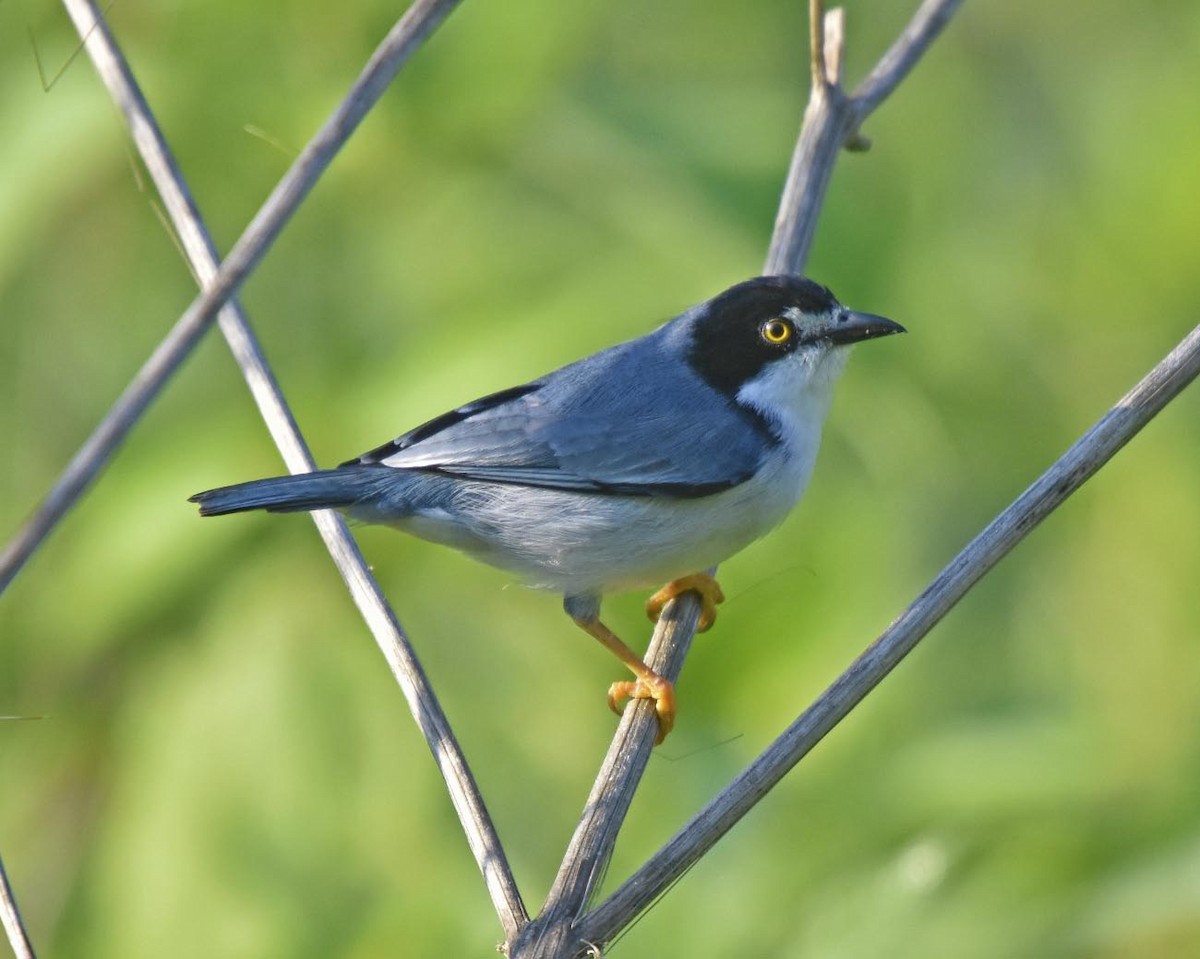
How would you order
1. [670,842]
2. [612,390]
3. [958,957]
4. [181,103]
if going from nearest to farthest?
1. [670,842]
2. [958,957]
3. [612,390]
4. [181,103]

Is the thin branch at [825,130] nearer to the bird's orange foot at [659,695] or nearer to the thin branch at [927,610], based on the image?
the bird's orange foot at [659,695]

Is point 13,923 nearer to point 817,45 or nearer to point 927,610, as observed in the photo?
point 927,610

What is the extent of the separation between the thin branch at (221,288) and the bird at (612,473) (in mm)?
1173

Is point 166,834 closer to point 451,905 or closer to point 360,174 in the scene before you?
point 451,905

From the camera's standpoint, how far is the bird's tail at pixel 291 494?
8.90 ft

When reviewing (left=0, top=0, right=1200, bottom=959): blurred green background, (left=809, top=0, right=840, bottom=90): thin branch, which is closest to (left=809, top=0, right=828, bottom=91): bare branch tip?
(left=809, top=0, right=840, bottom=90): thin branch

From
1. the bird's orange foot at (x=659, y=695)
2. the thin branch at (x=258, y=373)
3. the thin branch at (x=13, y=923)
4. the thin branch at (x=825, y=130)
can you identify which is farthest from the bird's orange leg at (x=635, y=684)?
the thin branch at (x=13, y=923)

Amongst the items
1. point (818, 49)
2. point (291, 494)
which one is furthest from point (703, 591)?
point (818, 49)

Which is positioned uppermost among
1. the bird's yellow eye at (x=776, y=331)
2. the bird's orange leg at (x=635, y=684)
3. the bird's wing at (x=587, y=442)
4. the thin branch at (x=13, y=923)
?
the bird's yellow eye at (x=776, y=331)

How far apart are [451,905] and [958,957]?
1.04 meters

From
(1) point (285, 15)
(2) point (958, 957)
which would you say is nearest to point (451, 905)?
(2) point (958, 957)

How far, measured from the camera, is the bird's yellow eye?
347cm

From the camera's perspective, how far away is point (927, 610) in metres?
2.45

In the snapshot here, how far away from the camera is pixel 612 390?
3.38 meters
